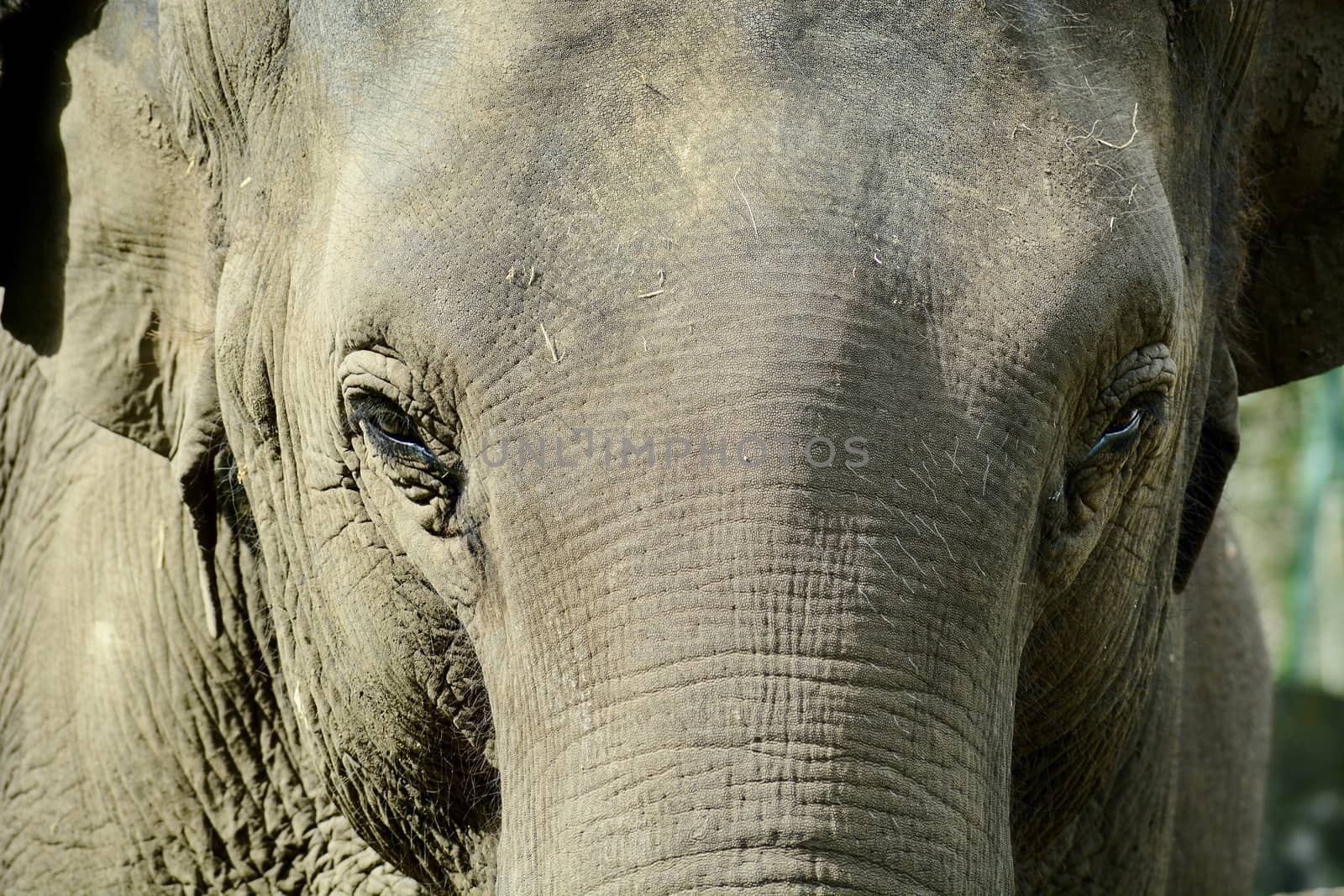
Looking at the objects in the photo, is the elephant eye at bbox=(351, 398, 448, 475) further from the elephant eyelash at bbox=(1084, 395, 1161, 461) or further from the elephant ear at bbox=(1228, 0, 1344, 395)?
the elephant ear at bbox=(1228, 0, 1344, 395)

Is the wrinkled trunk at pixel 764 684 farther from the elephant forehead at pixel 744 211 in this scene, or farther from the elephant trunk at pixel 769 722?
the elephant forehead at pixel 744 211

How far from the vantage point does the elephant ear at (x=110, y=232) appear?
253cm

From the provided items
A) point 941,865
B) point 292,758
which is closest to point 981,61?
point 941,865

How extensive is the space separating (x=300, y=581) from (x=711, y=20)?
1.01 metres

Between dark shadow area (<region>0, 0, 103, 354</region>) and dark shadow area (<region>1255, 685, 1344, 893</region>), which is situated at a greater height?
dark shadow area (<region>1255, 685, 1344, 893</region>)

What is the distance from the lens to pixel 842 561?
1.67 meters

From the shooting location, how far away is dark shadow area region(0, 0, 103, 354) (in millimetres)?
2604

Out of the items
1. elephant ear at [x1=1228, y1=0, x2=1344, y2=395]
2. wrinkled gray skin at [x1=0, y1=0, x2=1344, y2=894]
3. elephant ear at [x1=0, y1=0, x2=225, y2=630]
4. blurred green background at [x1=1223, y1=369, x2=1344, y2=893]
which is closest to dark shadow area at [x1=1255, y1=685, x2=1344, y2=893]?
blurred green background at [x1=1223, y1=369, x2=1344, y2=893]

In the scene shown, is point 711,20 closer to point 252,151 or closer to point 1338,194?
point 252,151

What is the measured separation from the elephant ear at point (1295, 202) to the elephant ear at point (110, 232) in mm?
1562

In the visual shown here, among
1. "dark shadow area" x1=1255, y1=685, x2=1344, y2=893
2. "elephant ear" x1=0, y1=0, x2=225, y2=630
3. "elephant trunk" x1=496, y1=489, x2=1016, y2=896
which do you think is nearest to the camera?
"elephant trunk" x1=496, y1=489, x2=1016, y2=896

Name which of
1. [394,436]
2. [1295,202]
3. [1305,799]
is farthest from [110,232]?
[1305,799]

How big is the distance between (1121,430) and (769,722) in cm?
66

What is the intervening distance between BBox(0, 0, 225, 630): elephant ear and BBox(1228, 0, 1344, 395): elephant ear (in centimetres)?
156
